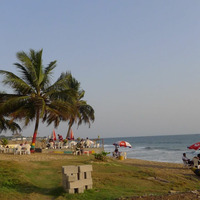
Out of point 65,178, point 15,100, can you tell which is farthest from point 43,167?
point 15,100

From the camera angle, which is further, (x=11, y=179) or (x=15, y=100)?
(x=15, y=100)

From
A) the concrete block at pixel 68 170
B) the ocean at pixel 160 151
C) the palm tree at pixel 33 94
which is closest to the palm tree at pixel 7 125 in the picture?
the palm tree at pixel 33 94

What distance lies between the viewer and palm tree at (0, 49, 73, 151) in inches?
826

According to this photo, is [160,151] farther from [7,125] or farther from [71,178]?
[71,178]

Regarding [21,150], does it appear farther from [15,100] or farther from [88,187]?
[88,187]

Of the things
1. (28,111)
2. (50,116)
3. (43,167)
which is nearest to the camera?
(43,167)

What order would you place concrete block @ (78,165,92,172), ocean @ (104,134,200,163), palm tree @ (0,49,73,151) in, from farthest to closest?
ocean @ (104,134,200,163)
palm tree @ (0,49,73,151)
concrete block @ (78,165,92,172)

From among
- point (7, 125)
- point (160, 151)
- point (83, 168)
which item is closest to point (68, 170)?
point (83, 168)

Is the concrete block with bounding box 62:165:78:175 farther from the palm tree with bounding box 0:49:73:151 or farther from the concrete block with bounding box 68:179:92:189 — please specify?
the palm tree with bounding box 0:49:73:151

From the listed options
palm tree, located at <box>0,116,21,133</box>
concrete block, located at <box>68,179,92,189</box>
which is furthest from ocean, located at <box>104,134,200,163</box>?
concrete block, located at <box>68,179,92,189</box>

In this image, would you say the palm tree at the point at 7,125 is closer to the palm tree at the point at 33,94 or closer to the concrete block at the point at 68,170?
the palm tree at the point at 33,94

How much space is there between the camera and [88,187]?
31.0 feet

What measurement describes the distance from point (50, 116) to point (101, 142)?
819cm

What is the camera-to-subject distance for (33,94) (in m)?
21.2
